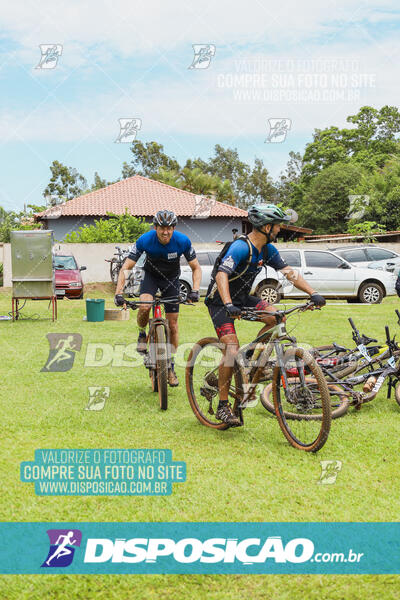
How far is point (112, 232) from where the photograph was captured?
2764 centimetres

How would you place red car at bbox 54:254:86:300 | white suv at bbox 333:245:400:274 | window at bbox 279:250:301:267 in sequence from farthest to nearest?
1. white suv at bbox 333:245:400:274
2. red car at bbox 54:254:86:300
3. window at bbox 279:250:301:267

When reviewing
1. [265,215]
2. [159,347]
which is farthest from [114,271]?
[265,215]

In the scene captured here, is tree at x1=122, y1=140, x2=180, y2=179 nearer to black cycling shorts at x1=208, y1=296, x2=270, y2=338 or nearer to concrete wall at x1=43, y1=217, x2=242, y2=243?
concrete wall at x1=43, y1=217, x2=242, y2=243

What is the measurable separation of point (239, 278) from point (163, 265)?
167 centimetres

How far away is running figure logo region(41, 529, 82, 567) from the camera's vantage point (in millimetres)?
3255

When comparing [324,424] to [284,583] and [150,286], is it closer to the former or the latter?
[284,583]

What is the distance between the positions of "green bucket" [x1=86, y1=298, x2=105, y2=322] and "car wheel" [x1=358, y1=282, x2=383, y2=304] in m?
8.36

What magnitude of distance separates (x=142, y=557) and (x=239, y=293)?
9.05ft

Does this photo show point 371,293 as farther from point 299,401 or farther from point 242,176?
point 242,176

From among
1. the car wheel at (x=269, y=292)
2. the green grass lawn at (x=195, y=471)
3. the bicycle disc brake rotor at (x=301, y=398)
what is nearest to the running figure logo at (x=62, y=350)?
the green grass lawn at (x=195, y=471)

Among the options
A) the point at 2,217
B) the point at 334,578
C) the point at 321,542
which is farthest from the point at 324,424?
the point at 2,217

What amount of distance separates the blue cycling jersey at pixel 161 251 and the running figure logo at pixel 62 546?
3.61m

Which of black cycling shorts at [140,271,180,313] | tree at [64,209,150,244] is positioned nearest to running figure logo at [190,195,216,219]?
tree at [64,209,150,244]

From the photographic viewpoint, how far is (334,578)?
3.10m
